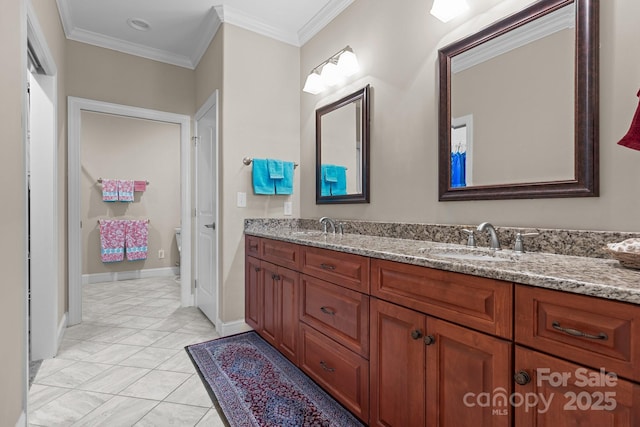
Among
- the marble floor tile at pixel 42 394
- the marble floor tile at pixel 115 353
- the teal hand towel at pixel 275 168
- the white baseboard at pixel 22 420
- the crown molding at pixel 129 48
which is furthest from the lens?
the crown molding at pixel 129 48

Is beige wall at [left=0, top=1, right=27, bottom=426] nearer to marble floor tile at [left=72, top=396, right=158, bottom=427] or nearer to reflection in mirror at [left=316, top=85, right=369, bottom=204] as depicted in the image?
marble floor tile at [left=72, top=396, right=158, bottom=427]

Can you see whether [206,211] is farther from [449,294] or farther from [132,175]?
[449,294]

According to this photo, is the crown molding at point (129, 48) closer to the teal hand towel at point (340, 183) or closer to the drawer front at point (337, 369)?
the teal hand towel at point (340, 183)

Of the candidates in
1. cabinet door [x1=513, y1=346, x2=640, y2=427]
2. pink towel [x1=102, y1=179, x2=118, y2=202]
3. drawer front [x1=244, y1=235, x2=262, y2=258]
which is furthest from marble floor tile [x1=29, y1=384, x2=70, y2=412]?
A: pink towel [x1=102, y1=179, x2=118, y2=202]

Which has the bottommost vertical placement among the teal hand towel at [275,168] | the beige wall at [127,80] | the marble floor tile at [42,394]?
the marble floor tile at [42,394]

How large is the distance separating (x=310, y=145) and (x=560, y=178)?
194cm

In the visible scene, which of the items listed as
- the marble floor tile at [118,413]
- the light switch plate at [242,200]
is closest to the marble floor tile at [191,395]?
the marble floor tile at [118,413]

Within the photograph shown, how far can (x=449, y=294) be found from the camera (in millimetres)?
1054

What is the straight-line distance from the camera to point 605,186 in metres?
1.16

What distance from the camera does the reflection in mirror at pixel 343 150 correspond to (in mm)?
2242

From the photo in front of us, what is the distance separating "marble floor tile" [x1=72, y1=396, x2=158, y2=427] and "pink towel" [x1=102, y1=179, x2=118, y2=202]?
11.6ft

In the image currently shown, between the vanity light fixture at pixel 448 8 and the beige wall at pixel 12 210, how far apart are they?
6.28ft

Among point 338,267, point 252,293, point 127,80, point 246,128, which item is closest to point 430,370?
point 338,267

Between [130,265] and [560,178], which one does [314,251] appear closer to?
[560,178]
